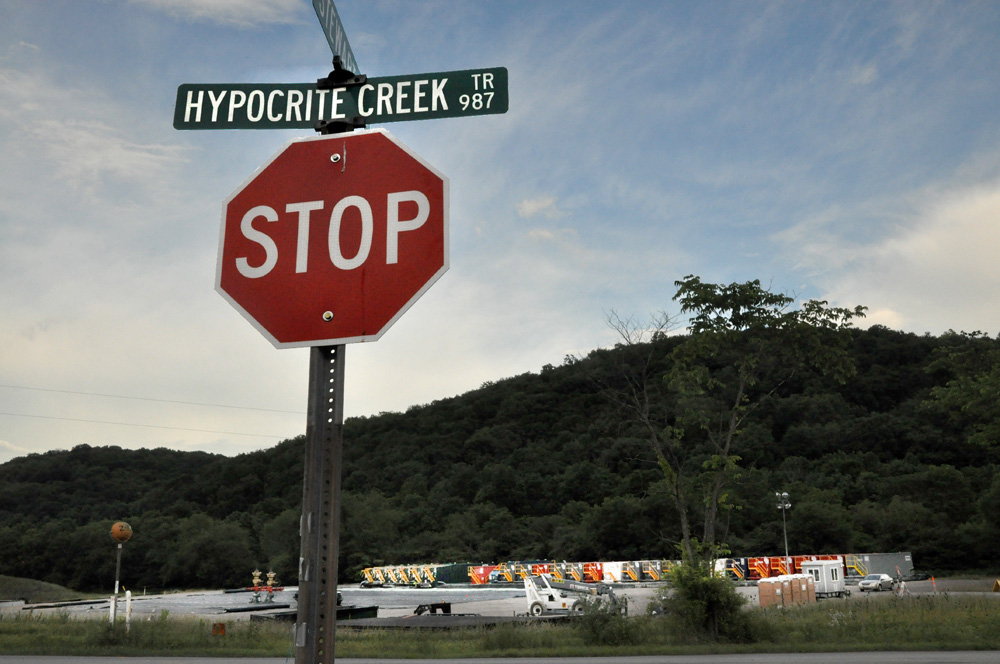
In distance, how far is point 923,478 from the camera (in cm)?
7575

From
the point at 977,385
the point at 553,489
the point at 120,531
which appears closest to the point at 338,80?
the point at 120,531

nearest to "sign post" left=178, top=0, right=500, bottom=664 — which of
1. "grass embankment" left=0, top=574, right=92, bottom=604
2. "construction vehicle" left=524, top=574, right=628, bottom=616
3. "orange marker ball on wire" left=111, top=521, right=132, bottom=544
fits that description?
"orange marker ball on wire" left=111, top=521, right=132, bottom=544

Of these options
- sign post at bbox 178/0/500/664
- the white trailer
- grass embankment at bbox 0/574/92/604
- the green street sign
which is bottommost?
grass embankment at bbox 0/574/92/604

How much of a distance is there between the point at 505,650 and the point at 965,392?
32.4 meters

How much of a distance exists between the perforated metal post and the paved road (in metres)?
15.2

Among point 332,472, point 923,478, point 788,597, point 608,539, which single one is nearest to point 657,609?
point 788,597

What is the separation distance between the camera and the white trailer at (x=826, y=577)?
1539 inches

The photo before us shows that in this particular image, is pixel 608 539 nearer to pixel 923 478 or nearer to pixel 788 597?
pixel 923 478

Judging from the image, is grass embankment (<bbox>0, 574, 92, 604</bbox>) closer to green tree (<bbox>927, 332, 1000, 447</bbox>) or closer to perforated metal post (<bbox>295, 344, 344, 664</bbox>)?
green tree (<bbox>927, 332, 1000, 447</bbox>)

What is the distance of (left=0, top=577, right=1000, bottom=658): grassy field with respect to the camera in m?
19.1

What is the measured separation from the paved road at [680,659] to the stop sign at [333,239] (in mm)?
15330

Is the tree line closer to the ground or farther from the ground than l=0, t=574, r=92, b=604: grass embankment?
farther from the ground

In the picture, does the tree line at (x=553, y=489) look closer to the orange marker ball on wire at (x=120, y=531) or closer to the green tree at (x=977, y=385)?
the green tree at (x=977, y=385)

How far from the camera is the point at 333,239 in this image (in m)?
2.66
